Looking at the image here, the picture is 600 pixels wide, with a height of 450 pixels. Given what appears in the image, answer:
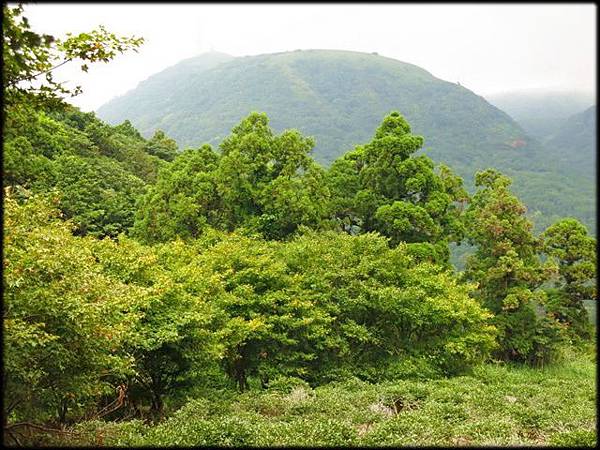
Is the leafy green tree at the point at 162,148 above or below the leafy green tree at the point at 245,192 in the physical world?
above

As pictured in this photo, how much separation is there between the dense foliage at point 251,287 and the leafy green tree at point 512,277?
0.08 meters

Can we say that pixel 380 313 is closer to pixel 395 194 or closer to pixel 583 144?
pixel 395 194

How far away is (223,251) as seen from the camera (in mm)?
15352

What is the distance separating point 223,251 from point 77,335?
26.1 feet

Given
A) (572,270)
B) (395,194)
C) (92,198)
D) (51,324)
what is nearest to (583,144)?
(395,194)

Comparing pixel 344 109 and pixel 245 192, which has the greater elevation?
pixel 344 109

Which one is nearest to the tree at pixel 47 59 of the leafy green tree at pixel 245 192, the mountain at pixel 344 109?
the leafy green tree at pixel 245 192

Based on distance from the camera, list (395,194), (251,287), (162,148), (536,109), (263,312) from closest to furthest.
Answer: (251,287)
(263,312)
(395,194)
(162,148)
(536,109)

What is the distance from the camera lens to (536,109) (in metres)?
86.4

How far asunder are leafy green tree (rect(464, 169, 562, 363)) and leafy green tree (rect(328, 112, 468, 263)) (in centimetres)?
158

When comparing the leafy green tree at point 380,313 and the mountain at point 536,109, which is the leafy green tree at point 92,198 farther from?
the mountain at point 536,109

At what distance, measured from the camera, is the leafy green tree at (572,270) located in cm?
2281

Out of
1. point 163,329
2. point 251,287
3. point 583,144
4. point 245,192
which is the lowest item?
point 163,329

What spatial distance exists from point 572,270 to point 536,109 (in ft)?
235
